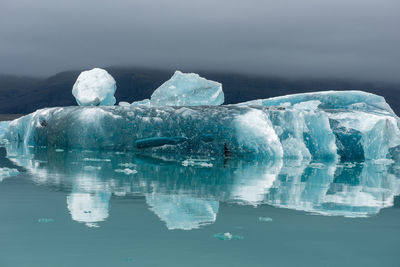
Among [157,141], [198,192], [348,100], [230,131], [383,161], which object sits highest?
[348,100]

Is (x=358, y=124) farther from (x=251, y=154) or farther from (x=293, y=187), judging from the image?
(x=293, y=187)

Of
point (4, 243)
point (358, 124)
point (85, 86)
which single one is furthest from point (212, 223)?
point (85, 86)

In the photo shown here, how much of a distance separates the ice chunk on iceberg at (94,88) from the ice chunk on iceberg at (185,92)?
1804mm

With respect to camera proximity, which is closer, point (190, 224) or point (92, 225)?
point (92, 225)

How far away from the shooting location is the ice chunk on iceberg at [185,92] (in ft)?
52.9

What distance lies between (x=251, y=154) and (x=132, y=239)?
10478 mm

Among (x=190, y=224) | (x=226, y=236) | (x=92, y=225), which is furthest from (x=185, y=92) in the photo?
(x=226, y=236)

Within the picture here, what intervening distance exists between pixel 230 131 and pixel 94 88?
18.5 feet

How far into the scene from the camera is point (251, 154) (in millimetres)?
13539

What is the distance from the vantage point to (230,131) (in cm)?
1375

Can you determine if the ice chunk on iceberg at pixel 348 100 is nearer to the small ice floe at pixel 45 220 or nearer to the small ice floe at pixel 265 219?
the small ice floe at pixel 265 219

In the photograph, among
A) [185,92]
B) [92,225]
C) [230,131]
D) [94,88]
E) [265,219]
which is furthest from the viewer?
[94,88]

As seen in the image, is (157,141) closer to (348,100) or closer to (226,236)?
(348,100)

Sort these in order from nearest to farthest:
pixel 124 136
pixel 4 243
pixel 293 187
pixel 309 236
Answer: pixel 4 243 → pixel 309 236 → pixel 293 187 → pixel 124 136
